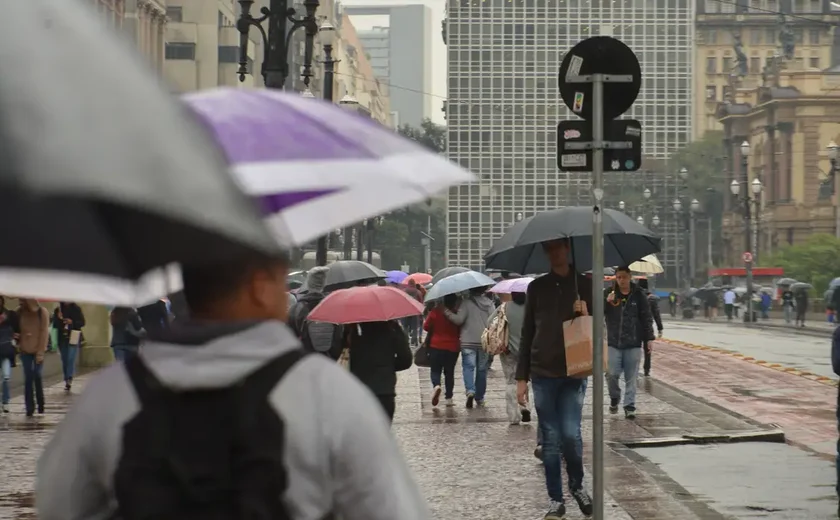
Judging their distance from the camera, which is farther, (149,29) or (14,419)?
(149,29)

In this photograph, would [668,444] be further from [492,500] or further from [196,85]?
[196,85]

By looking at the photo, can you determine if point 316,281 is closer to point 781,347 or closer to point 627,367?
point 627,367

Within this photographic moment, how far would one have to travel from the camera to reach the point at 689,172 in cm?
13988

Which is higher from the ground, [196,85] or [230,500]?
[196,85]

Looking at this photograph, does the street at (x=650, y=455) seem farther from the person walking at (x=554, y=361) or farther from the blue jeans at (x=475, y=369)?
the person walking at (x=554, y=361)

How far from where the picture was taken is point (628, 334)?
59.9ft

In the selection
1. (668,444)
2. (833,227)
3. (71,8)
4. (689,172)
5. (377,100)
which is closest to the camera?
(71,8)

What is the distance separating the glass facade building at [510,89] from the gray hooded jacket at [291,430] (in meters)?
178

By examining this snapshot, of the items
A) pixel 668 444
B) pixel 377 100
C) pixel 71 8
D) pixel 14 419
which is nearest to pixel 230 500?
pixel 71 8

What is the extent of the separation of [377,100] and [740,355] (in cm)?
14923

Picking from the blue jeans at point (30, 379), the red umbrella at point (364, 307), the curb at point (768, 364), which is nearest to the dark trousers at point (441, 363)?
the blue jeans at point (30, 379)

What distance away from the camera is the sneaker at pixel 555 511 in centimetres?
1008

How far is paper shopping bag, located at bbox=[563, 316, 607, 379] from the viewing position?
32.2 feet

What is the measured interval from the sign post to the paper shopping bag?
3.29 feet
